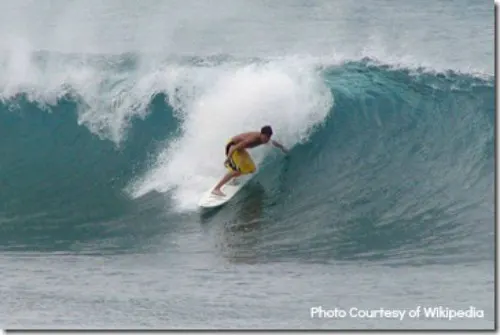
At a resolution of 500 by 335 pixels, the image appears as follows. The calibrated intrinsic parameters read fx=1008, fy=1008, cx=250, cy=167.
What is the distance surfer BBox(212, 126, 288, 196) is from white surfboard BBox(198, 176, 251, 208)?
3.0 inches

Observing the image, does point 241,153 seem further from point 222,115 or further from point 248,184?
point 222,115

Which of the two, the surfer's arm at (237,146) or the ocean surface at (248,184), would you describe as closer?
the ocean surface at (248,184)

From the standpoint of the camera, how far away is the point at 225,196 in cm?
1356

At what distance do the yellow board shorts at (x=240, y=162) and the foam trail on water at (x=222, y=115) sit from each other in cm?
58

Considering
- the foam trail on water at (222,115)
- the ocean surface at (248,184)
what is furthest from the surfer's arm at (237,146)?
the foam trail on water at (222,115)

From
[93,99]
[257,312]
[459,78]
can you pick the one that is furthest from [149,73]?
[257,312]

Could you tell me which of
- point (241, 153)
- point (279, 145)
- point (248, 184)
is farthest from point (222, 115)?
point (241, 153)

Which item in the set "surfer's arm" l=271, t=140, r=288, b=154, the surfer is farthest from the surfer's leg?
"surfer's arm" l=271, t=140, r=288, b=154

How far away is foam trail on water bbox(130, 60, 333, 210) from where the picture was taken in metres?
14.4

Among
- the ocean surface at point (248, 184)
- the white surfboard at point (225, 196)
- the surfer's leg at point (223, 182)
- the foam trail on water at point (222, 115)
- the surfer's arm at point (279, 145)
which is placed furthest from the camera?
the foam trail on water at point (222, 115)

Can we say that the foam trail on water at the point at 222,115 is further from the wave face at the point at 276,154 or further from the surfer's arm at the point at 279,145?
the surfer's arm at the point at 279,145

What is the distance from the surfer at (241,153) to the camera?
13.4m

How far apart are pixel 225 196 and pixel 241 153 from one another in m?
0.62

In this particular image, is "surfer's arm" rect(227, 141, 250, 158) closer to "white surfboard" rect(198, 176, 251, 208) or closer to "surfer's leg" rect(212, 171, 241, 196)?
"surfer's leg" rect(212, 171, 241, 196)
